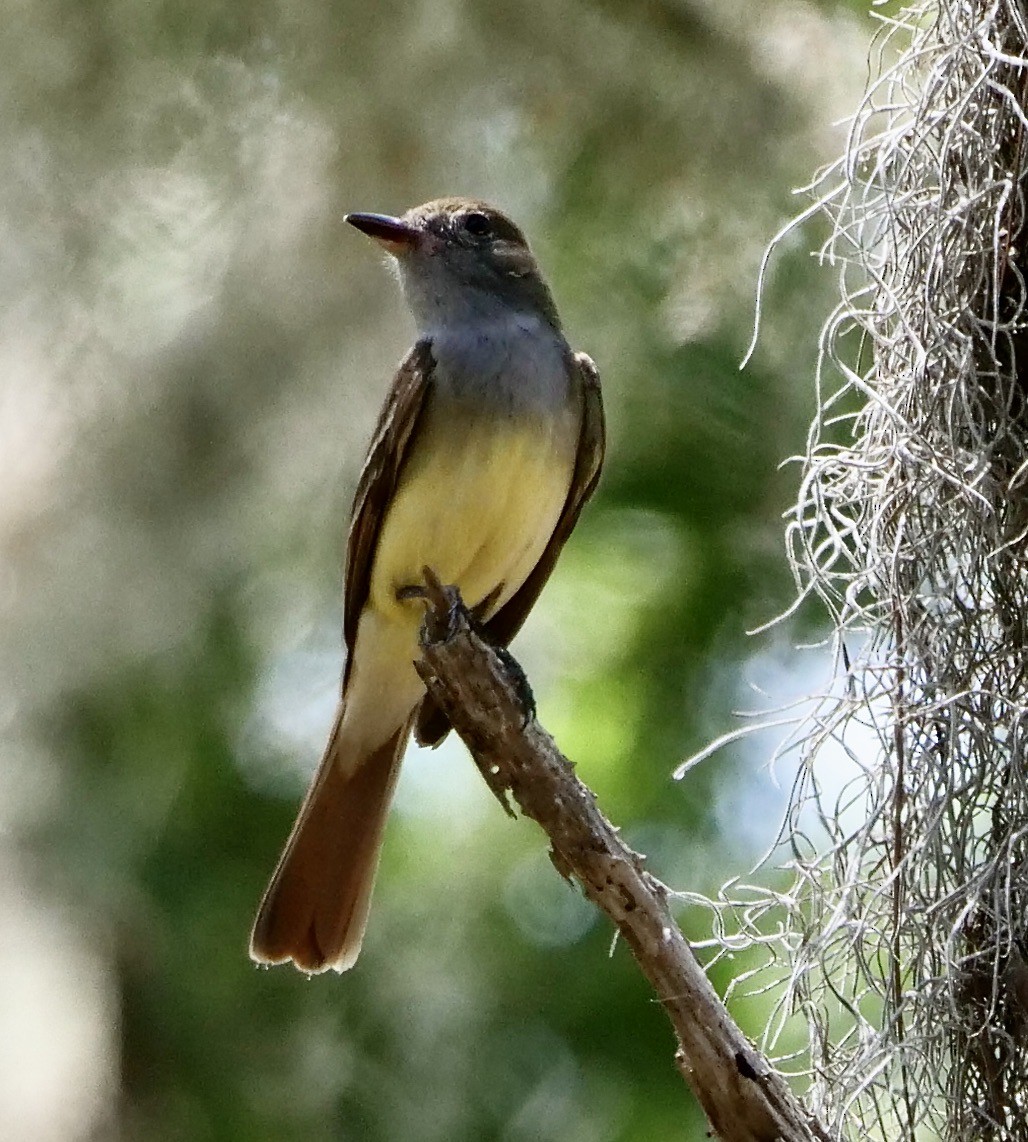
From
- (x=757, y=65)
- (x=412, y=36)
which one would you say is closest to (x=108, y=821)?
(x=412, y=36)

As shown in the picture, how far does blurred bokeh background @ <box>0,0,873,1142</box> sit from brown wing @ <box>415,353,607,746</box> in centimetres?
28

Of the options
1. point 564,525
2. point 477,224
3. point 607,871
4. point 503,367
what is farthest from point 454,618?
point 477,224

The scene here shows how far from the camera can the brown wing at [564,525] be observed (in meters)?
3.71

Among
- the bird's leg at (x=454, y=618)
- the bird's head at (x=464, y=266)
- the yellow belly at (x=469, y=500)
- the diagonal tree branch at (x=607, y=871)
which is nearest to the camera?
the diagonal tree branch at (x=607, y=871)

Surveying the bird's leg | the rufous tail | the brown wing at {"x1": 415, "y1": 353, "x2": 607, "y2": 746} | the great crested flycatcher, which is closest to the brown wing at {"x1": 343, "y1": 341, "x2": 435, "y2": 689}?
the great crested flycatcher

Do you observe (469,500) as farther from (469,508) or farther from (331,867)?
(331,867)

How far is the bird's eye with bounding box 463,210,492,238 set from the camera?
12.5ft

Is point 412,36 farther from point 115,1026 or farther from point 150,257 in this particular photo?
point 115,1026

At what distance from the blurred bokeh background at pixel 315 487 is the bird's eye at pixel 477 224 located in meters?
0.19

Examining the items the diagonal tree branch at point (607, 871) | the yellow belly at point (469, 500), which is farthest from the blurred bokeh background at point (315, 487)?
the diagonal tree branch at point (607, 871)

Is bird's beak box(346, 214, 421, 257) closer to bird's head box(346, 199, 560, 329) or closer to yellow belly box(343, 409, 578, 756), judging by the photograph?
bird's head box(346, 199, 560, 329)

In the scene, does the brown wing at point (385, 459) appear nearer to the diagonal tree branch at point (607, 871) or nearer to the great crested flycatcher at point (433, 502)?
the great crested flycatcher at point (433, 502)

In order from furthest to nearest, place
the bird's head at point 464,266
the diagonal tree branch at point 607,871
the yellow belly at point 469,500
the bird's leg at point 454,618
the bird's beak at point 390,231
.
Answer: the bird's head at point 464,266
the bird's beak at point 390,231
the yellow belly at point 469,500
the bird's leg at point 454,618
the diagonal tree branch at point 607,871

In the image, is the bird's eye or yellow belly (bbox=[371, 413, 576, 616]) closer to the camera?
yellow belly (bbox=[371, 413, 576, 616])
